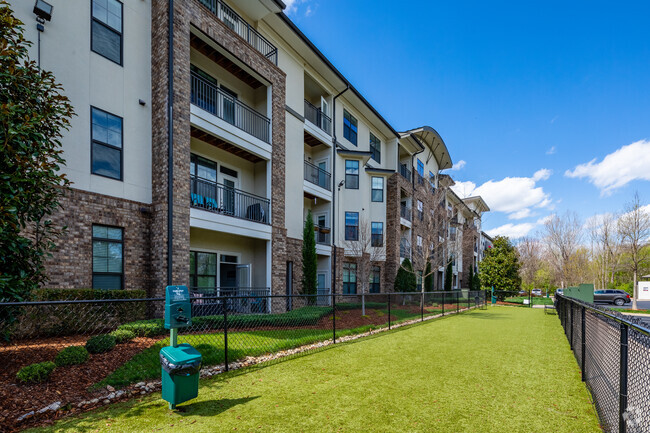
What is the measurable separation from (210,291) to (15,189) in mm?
8587

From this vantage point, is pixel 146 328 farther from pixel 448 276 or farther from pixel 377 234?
pixel 448 276

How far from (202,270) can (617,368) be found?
489 inches

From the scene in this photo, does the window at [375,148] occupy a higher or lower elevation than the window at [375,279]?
higher

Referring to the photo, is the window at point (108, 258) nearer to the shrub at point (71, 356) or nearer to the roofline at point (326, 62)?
the shrub at point (71, 356)

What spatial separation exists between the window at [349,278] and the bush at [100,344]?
622 inches

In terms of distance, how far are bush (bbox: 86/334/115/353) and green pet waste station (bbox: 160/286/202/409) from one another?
3088 millimetres

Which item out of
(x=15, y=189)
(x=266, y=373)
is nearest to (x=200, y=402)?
(x=266, y=373)

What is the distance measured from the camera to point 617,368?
13.1 feet

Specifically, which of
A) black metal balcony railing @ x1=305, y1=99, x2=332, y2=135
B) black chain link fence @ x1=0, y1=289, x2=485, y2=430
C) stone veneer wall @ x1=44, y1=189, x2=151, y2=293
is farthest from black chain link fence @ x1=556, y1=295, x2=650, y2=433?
black metal balcony railing @ x1=305, y1=99, x2=332, y2=135

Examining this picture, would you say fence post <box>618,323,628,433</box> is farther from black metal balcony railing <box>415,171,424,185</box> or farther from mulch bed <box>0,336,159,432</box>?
black metal balcony railing <box>415,171,424,185</box>

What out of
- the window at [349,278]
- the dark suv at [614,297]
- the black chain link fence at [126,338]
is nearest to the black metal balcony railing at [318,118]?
the window at [349,278]

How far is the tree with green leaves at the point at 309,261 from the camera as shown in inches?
651

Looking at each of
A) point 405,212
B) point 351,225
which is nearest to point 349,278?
point 351,225

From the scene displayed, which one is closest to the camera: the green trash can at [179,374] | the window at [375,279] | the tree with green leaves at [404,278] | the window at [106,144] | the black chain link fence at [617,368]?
the black chain link fence at [617,368]
